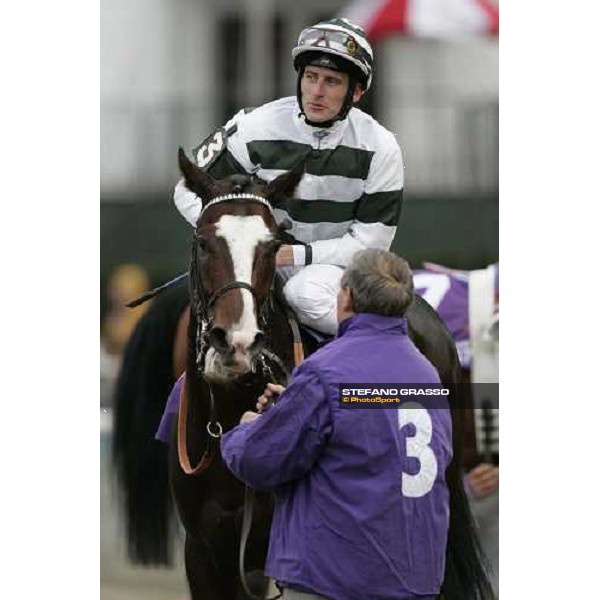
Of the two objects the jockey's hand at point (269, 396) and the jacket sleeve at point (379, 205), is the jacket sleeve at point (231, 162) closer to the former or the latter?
the jacket sleeve at point (379, 205)

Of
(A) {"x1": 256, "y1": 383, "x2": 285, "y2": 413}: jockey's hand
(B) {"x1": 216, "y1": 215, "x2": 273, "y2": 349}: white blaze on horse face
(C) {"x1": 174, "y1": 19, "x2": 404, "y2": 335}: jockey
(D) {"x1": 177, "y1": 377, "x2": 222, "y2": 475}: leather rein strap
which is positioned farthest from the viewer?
(C) {"x1": 174, "y1": 19, "x2": 404, "y2": 335}: jockey

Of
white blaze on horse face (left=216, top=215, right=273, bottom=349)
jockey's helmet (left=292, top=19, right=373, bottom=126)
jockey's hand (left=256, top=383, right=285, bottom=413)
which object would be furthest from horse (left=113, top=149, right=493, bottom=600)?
jockey's helmet (left=292, top=19, right=373, bottom=126)

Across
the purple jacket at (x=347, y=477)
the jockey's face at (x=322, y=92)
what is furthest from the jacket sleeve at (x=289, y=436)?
the jockey's face at (x=322, y=92)

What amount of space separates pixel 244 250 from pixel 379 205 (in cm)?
67

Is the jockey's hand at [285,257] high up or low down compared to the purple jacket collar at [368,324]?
up

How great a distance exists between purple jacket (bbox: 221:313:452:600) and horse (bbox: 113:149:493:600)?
50 centimetres

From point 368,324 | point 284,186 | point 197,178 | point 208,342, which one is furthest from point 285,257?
point 368,324

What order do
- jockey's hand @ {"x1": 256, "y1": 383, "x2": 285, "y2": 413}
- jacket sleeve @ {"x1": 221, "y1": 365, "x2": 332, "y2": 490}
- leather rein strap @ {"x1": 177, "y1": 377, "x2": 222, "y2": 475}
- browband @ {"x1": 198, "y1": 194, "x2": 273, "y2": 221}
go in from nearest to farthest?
jacket sleeve @ {"x1": 221, "y1": 365, "x2": 332, "y2": 490} → jockey's hand @ {"x1": 256, "y1": 383, "x2": 285, "y2": 413} → browband @ {"x1": 198, "y1": 194, "x2": 273, "y2": 221} → leather rein strap @ {"x1": 177, "y1": 377, "x2": 222, "y2": 475}

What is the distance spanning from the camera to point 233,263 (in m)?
3.67

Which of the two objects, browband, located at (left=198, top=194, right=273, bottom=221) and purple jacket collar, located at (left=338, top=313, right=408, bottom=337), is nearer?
purple jacket collar, located at (left=338, top=313, right=408, bottom=337)

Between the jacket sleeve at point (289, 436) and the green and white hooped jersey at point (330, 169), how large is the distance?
3.56 ft

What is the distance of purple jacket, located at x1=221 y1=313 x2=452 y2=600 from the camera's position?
3.07m

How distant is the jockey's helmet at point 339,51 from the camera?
160 inches

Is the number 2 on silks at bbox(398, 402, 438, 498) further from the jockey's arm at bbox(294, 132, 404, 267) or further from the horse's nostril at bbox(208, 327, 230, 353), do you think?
the jockey's arm at bbox(294, 132, 404, 267)
